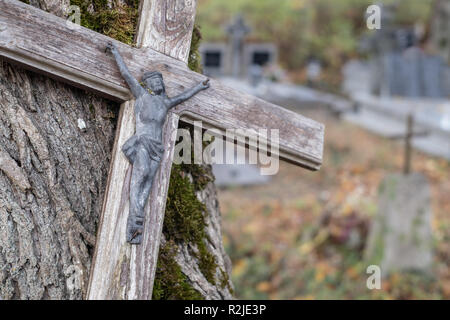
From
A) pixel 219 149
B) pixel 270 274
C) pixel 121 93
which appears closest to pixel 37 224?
pixel 121 93

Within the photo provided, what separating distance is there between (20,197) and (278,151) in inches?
36.6

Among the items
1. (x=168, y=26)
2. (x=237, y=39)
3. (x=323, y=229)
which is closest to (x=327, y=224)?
(x=323, y=229)

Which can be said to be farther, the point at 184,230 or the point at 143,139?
the point at 184,230

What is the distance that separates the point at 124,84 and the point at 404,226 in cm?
419

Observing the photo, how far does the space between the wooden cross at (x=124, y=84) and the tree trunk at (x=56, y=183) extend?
101 mm

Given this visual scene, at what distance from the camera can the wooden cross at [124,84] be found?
1.46m

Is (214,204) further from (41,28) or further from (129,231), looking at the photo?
(41,28)

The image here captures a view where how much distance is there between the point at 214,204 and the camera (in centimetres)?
197

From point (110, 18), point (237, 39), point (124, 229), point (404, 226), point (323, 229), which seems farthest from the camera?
point (237, 39)

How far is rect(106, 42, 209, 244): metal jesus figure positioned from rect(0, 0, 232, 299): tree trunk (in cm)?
17

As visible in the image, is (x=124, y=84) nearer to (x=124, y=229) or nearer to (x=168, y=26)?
(x=168, y=26)

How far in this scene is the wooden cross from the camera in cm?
146

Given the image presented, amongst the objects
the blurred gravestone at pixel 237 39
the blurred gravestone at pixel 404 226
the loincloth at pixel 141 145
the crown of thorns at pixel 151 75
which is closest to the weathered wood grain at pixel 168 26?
the crown of thorns at pixel 151 75

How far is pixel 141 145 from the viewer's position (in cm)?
152
